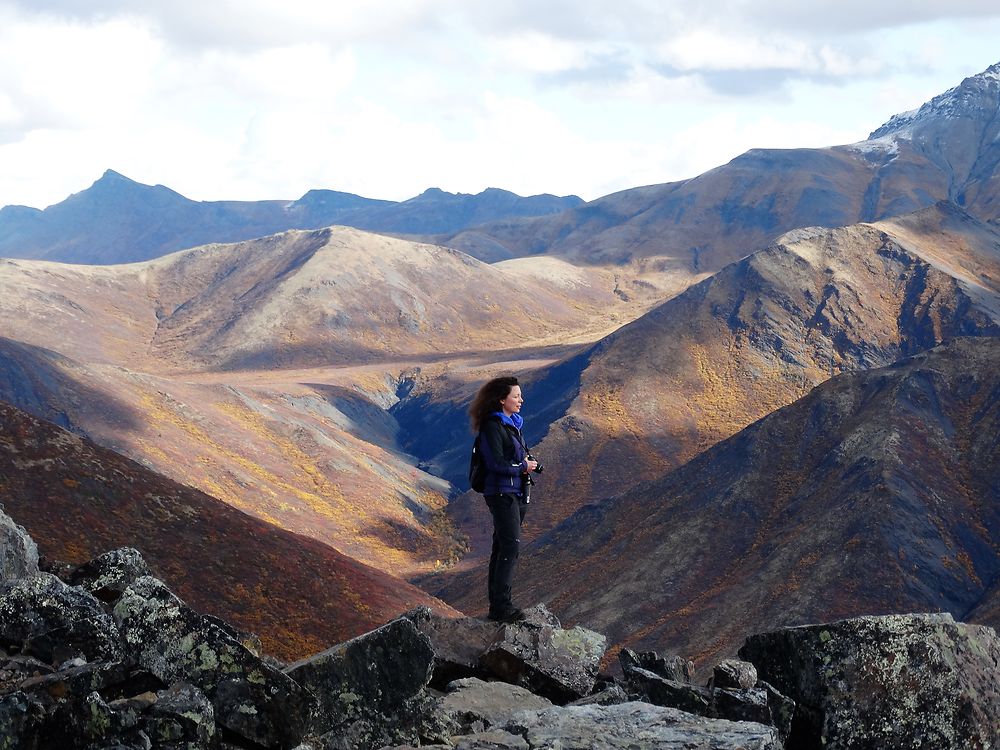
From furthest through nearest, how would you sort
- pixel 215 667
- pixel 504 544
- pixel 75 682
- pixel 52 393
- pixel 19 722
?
pixel 52 393 → pixel 504 544 → pixel 215 667 → pixel 75 682 → pixel 19 722

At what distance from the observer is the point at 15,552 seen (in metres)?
14.9

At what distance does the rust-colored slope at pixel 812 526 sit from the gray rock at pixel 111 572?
108 ft

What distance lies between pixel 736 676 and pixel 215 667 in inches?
188

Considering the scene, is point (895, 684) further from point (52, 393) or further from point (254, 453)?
point (52, 393)

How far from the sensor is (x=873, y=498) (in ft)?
175

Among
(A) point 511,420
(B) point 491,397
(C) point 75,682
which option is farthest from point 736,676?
(C) point 75,682

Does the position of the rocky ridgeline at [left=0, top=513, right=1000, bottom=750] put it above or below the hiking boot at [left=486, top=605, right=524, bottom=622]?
above

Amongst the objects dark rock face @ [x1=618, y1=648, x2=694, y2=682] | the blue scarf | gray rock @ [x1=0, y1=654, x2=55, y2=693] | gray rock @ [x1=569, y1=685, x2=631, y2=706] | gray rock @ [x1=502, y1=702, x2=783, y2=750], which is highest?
the blue scarf

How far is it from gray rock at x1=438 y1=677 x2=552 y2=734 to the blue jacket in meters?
2.42

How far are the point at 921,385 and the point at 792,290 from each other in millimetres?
43874

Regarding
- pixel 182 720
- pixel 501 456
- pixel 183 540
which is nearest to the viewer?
pixel 182 720

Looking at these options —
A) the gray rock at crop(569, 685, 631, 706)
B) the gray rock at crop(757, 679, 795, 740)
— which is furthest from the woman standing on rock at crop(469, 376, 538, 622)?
the gray rock at crop(757, 679, 795, 740)

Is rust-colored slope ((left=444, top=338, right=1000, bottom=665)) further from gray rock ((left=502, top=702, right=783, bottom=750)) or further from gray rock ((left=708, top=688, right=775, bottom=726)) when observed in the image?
gray rock ((left=502, top=702, right=783, bottom=750))

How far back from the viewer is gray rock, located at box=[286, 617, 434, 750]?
31.5 feet
